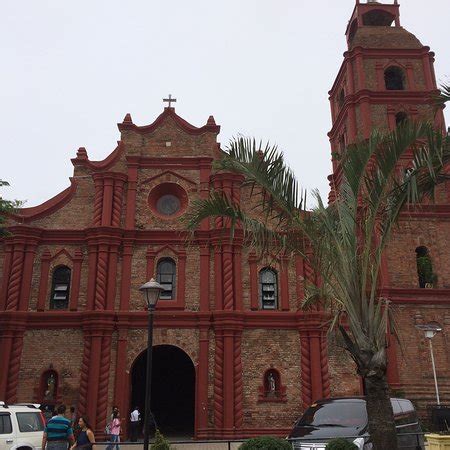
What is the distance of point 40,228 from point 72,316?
4.07 metres

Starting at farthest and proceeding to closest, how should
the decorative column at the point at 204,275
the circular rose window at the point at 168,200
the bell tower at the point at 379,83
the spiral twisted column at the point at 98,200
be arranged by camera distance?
the bell tower at the point at 379,83 < the circular rose window at the point at 168,200 < the spiral twisted column at the point at 98,200 < the decorative column at the point at 204,275

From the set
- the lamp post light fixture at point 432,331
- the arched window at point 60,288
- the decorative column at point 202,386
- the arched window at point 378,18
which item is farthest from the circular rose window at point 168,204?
the arched window at point 378,18

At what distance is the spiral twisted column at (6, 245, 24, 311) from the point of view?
69.2ft

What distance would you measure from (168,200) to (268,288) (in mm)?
5996

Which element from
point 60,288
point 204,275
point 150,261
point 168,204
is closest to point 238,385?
point 204,275

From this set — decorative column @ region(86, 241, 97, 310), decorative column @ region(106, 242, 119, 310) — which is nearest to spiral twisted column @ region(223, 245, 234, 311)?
decorative column @ region(106, 242, 119, 310)

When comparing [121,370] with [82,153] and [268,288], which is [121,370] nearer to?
[268,288]

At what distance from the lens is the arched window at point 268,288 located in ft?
72.7

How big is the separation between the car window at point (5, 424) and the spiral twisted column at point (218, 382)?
8.91 meters

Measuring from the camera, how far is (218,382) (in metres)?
20.2

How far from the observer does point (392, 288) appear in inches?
858

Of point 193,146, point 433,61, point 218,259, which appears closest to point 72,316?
point 218,259

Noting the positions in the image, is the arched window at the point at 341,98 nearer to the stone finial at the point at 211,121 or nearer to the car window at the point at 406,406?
the stone finial at the point at 211,121

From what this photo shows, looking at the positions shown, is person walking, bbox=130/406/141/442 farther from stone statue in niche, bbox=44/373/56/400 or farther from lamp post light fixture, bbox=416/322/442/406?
lamp post light fixture, bbox=416/322/442/406
